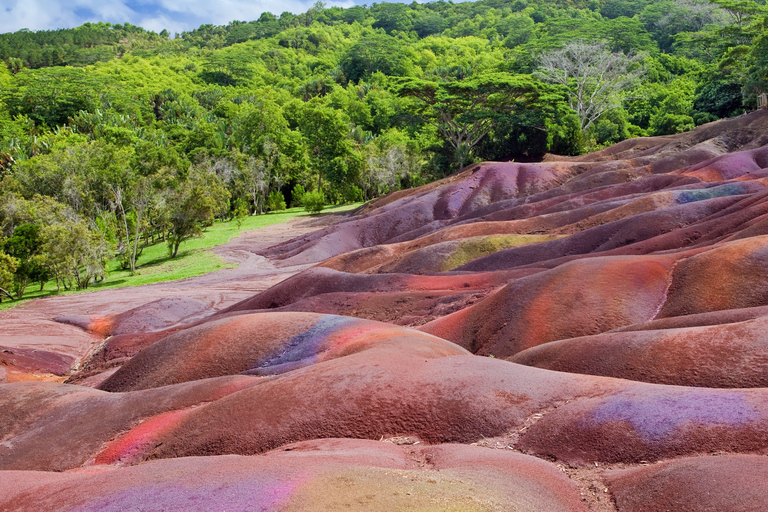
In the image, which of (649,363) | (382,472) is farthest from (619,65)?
(382,472)

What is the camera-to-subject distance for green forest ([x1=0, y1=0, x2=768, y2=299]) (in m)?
33.5

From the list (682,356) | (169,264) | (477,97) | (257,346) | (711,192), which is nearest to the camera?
(682,356)

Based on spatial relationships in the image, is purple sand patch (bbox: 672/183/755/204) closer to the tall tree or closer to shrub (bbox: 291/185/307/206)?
the tall tree

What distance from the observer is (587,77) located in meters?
56.4

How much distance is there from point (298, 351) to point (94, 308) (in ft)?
55.6

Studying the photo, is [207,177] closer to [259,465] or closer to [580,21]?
[259,465]

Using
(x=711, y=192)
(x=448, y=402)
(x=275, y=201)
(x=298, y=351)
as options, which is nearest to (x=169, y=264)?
(x=275, y=201)

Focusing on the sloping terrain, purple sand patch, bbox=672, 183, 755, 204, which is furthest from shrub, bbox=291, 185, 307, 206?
the sloping terrain

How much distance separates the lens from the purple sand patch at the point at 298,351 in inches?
412

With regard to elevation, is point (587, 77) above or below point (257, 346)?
above

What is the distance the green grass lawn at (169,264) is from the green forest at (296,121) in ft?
2.67

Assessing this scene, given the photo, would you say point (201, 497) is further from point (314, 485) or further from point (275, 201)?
point (275, 201)

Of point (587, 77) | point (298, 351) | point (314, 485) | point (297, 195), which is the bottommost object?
point (298, 351)

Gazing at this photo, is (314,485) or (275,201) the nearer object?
Result: (314,485)
